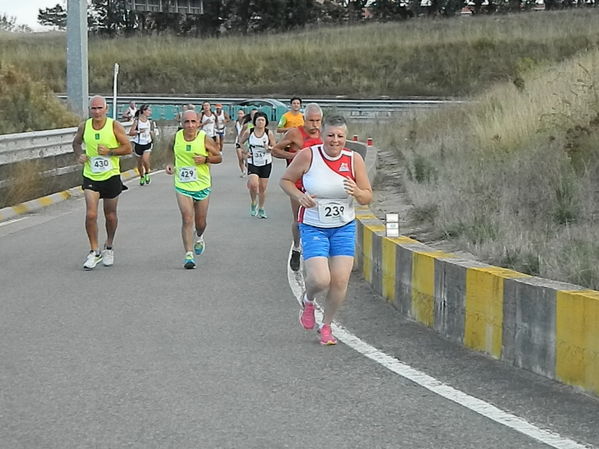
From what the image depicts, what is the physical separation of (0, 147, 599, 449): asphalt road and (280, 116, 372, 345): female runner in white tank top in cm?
51

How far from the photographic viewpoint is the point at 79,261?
47.4 feet

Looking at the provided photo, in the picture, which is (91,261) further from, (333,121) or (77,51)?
(77,51)

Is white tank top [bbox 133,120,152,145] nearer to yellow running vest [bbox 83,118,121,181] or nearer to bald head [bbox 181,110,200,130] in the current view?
bald head [bbox 181,110,200,130]

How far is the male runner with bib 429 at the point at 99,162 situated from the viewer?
548 inches

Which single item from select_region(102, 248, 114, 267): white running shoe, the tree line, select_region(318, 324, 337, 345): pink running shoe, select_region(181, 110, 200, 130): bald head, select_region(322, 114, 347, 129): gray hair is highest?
the tree line

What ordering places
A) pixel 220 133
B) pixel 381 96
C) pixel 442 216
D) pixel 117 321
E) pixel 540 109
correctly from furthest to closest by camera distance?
pixel 381 96
pixel 220 133
pixel 540 109
pixel 442 216
pixel 117 321

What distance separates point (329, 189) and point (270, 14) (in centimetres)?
7954

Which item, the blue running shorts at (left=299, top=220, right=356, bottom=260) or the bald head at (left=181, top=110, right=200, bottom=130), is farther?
the bald head at (left=181, top=110, right=200, bottom=130)

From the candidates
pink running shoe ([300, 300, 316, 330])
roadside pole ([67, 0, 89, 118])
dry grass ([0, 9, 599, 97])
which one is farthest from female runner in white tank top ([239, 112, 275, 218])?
dry grass ([0, 9, 599, 97])

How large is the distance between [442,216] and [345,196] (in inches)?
193

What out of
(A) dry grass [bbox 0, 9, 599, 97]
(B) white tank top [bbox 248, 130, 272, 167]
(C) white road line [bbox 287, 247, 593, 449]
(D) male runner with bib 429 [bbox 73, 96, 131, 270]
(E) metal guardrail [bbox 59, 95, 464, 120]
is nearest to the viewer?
(C) white road line [bbox 287, 247, 593, 449]

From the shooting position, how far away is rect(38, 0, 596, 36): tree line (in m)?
87.8

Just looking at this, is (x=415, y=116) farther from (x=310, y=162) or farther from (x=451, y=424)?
(x=451, y=424)

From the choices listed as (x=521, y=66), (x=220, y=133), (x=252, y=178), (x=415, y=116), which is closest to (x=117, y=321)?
(x=252, y=178)
